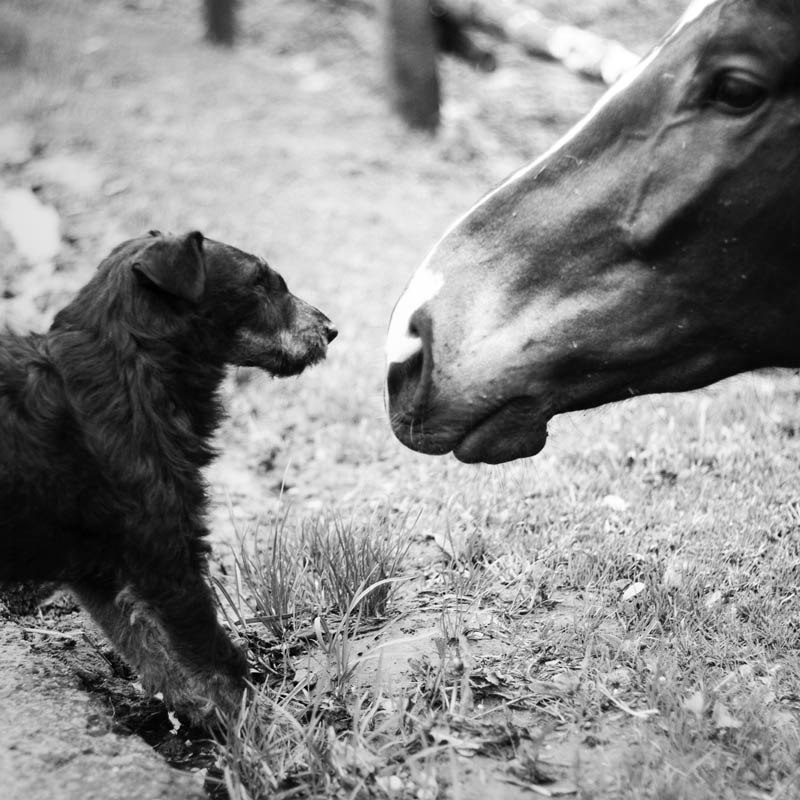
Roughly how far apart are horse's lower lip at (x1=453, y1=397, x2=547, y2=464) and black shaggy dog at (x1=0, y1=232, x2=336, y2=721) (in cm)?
91

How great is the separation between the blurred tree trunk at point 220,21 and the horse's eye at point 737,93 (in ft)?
32.0

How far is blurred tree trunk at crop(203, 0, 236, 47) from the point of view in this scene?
37.0 ft

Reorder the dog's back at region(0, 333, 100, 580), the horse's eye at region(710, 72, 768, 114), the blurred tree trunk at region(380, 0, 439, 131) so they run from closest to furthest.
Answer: the horse's eye at region(710, 72, 768, 114) < the dog's back at region(0, 333, 100, 580) < the blurred tree trunk at region(380, 0, 439, 131)

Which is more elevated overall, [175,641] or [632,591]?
[175,641]

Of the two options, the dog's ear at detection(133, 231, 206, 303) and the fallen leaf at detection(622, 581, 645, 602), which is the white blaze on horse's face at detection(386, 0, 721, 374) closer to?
the dog's ear at detection(133, 231, 206, 303)

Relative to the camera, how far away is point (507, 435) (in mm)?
2867

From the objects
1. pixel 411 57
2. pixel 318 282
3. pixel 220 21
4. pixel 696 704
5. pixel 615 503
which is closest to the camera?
pixel 696 704

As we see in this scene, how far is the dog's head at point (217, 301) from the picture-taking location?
313 cm

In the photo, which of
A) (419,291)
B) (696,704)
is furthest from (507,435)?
(696,704)

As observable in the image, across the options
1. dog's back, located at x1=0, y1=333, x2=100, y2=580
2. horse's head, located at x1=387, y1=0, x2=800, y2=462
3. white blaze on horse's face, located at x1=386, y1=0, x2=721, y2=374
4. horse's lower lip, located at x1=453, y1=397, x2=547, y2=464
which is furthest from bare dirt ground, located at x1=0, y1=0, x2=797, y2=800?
white blaze on horse's face, located at x1=386, y1=0, x2=721, y2=374

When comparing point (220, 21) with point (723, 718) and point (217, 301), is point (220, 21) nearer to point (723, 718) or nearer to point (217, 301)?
point (217, 301)

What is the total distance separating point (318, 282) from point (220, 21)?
5507 millimetres

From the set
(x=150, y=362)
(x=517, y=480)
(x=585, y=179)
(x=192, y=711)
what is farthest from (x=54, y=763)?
(x=517, y=480)

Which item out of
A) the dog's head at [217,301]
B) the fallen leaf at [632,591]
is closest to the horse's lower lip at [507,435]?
the dog's head at [217,301]
